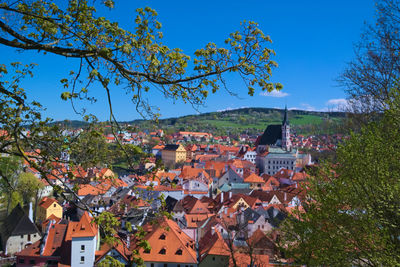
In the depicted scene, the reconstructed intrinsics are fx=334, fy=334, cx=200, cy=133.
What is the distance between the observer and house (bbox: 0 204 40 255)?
28703 mm

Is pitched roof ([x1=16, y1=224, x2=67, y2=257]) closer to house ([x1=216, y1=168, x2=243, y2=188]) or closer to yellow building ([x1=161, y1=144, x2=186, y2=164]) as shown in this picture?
house ([x1=216, y1=168, x2=243, y2=188])

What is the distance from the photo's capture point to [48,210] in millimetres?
36531

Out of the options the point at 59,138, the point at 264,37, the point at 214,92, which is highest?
the point at 264,37

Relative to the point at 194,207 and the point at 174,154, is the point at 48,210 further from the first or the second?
the point at 174,154

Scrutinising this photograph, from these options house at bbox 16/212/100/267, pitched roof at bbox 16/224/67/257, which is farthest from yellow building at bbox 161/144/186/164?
house at bbox 16/212/100/267

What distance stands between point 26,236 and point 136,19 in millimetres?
31064

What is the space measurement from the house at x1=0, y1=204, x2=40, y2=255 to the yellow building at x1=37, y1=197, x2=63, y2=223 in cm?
535

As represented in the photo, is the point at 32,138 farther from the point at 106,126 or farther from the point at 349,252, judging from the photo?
the point at 349,252

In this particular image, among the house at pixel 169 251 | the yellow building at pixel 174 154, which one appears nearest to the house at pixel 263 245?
the house at pixel 169 251

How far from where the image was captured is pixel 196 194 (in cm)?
4375

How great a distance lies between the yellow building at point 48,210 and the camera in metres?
36.5

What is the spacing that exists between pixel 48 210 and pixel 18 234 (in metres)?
7.66

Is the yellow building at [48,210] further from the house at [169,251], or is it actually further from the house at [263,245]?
the house at [263,245]

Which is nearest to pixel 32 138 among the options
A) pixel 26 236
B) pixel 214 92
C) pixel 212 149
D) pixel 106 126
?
pixel 106 126
